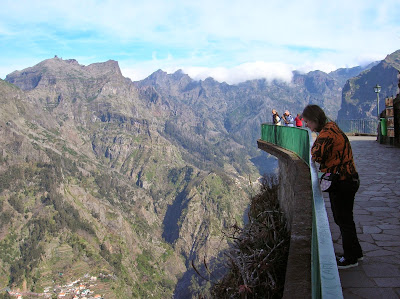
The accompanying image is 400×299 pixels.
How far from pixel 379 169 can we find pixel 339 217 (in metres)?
7.65

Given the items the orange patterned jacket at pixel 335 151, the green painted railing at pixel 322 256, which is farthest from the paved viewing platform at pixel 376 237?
the orange patterned jacket at pixel 335 151

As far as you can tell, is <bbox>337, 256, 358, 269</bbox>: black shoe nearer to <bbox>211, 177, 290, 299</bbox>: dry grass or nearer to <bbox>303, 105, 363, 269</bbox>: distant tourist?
<bbox>303, 105, 363, 269</bbox>: distant tourist

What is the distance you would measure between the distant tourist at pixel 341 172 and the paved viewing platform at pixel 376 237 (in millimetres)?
312

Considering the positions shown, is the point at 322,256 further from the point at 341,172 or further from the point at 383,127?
the point at 383,127

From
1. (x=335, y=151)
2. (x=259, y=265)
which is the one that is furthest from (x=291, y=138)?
(x=335, y=151)

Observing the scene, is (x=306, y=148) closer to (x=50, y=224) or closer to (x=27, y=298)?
(x=27, y=298)

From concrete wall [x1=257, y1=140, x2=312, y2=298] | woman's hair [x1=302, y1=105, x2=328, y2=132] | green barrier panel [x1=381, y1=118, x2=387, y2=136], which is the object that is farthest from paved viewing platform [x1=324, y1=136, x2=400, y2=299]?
green barrier panel [x1=381, y1=118, x2=387, y2=136]

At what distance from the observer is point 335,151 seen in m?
4.56

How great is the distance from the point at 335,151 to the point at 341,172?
0.26 metres

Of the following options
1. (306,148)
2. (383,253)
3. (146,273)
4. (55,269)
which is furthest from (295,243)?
(146,273)

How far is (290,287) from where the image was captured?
4.13 m

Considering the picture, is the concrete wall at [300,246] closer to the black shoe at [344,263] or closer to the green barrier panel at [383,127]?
the black shoe at [344,263]

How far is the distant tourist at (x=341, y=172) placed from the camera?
4508 millimetres

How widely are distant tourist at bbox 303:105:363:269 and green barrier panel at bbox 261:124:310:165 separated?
3.14m
